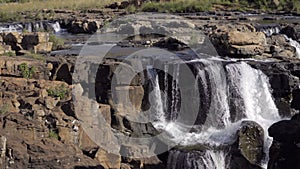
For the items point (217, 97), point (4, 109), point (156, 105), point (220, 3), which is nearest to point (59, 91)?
point (4, 109)

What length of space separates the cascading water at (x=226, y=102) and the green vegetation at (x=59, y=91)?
3911mm

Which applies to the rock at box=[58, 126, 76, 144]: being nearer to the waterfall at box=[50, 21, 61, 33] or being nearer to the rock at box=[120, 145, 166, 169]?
the rock at box=[120, 145, 166, 169]

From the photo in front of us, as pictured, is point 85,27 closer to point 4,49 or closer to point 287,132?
point 4,49

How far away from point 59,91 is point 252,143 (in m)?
5.71

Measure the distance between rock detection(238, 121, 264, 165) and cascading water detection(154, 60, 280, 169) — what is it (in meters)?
1.05

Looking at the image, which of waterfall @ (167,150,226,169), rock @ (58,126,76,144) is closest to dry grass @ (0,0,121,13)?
waterfall @ (167,150,226,169)

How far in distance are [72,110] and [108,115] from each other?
173 centimetres

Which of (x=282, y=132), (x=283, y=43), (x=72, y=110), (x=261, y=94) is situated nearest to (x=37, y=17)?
(x=283, y=43)

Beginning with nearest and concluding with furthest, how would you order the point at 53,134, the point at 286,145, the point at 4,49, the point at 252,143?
the point at 286,145, the point at 53,134, the point at 252,143, the point at 4,49

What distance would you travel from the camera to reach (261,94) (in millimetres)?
20156

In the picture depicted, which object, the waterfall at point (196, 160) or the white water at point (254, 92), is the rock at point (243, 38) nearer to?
the white water at point (254, 92)

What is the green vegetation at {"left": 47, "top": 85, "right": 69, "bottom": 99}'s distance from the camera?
48.7ft

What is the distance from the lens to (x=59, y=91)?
49.0 feet

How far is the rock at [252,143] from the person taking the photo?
14648mm
